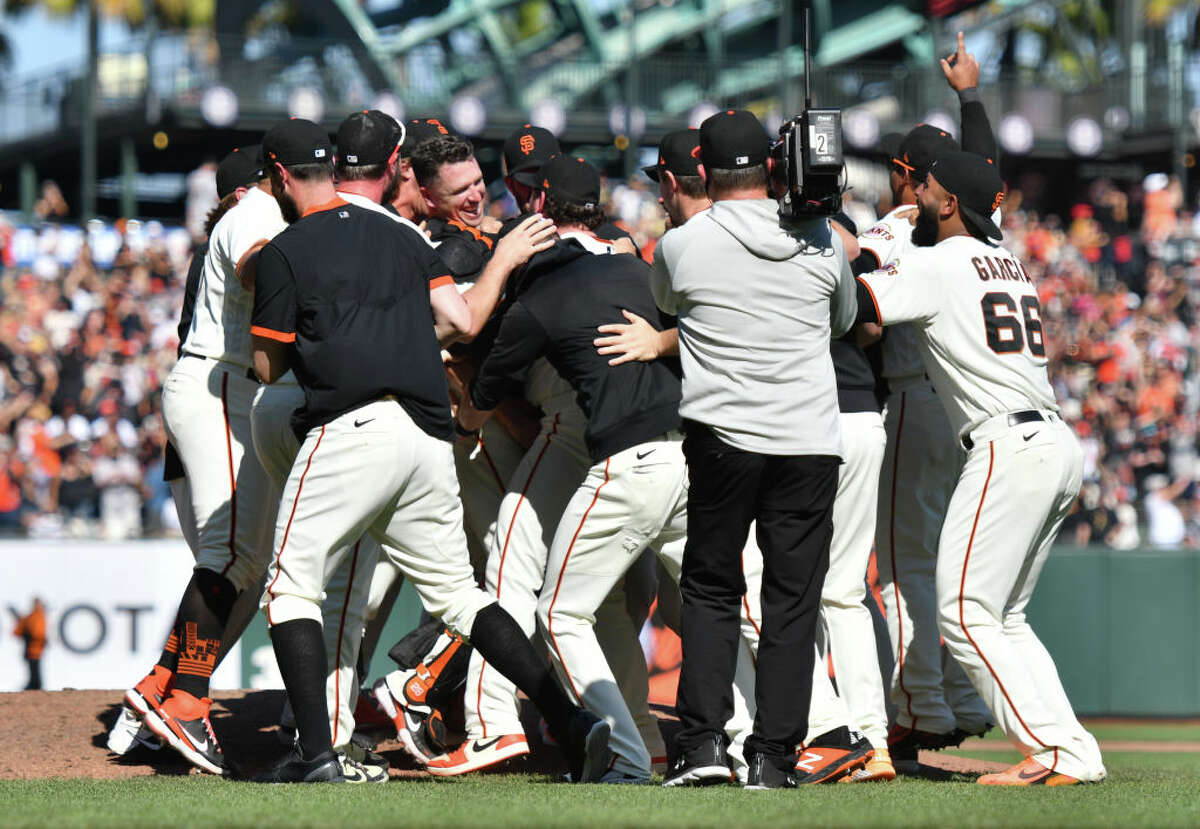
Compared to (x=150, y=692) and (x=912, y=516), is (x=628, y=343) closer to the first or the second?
(x=912, y=516)

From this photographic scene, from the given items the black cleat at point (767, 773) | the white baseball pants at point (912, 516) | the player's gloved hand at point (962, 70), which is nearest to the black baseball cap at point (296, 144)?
the black cleat at point (767, 773)

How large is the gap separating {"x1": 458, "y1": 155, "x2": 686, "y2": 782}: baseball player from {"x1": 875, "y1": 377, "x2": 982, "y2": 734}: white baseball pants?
3.85 ft

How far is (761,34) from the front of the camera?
30.6 meters

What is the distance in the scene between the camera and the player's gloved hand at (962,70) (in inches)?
269

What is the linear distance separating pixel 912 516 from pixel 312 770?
2751 millimetres

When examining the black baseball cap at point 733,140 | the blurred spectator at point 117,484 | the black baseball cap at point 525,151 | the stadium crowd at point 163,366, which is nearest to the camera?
the black baseball cap at point 733,140

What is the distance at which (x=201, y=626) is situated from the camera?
241 inches

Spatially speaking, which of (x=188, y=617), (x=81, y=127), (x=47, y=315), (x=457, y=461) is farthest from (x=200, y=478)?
(x=81, y=127)

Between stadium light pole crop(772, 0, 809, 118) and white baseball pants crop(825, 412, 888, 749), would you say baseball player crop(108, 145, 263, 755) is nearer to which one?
white baseball pants crop(825, 412, 888, 749)

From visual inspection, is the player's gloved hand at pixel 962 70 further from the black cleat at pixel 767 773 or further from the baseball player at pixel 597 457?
the black cleat at pixel 767 773

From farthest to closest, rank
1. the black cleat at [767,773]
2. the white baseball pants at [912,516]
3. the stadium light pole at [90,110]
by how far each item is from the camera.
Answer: the stadium light pole at [90,110] < the white baseball pants at [912,516] < the black cleat at [767,773]

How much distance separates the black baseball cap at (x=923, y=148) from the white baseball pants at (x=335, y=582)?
8.58 feet

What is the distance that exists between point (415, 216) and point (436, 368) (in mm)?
1572

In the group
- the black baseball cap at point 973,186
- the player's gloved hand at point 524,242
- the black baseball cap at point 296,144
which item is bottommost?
the player's gloved hand at point 524,242
